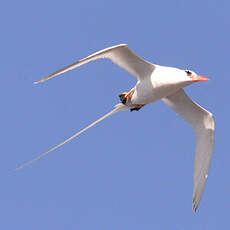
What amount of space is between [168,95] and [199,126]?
181cm

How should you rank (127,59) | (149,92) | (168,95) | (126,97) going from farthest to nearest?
(168,95) < (126,97) < (149,92) < (127,59)

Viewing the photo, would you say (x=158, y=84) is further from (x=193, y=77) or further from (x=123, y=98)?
(x=123, y=98)

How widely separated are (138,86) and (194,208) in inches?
145

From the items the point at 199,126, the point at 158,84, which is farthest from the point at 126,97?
the point at 199,126

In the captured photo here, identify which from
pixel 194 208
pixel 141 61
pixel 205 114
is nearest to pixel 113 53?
pixel 141 61

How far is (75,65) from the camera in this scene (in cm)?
1182

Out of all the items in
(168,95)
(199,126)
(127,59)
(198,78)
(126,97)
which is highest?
(127,59)

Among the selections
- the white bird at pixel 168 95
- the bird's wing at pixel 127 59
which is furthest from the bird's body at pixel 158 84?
the bird's wing at pixel 127 59

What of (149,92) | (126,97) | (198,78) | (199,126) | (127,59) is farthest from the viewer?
(199,126)

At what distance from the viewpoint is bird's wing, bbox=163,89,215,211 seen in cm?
1580

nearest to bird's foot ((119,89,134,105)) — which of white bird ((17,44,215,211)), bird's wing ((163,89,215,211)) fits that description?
Result: white bird ((17,44,215,211))

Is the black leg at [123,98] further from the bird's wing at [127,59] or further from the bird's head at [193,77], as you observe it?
the bird's head at [193,77]

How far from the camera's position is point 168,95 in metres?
14.9

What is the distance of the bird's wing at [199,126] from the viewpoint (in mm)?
15805
